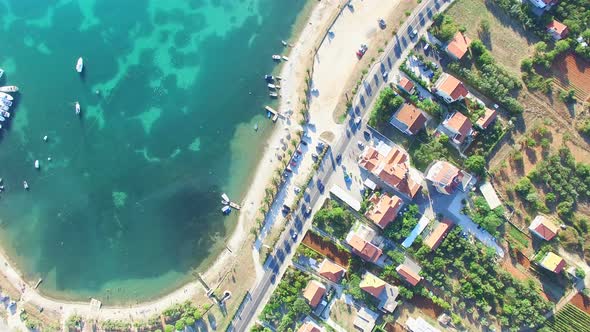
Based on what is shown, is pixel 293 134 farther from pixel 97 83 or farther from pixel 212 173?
pixel 97 83

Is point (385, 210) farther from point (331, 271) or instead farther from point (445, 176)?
point (331, 271)

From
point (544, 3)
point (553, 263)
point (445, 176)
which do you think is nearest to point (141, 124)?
point (445, 176)

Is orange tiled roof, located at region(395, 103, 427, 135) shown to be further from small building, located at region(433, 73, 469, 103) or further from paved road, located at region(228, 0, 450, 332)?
paved road, located at region(228, 0, 450, 332)

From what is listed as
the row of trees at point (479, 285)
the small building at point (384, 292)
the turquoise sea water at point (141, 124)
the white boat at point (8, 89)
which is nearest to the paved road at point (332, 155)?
the turquoise sea water at point (141, 124)

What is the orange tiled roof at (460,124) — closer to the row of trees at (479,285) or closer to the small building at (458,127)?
the small building at (458,127)

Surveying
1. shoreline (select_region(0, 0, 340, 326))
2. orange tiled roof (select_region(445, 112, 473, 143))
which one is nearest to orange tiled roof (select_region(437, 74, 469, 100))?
orange tiled roof (select_region(445, 112, 473, 143))

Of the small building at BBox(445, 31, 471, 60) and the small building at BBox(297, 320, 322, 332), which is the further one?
the small building at BBox(297, 320, 322, 332)

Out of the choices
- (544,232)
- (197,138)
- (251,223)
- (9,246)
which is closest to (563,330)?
(544,232)

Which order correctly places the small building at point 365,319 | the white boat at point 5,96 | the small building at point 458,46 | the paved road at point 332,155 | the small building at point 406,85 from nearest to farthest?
the small building at point 458,46 < the small building at point 406,85 < the small building at point 365,319 < the paved road at point 332,155 < the white boat at point 5,96
